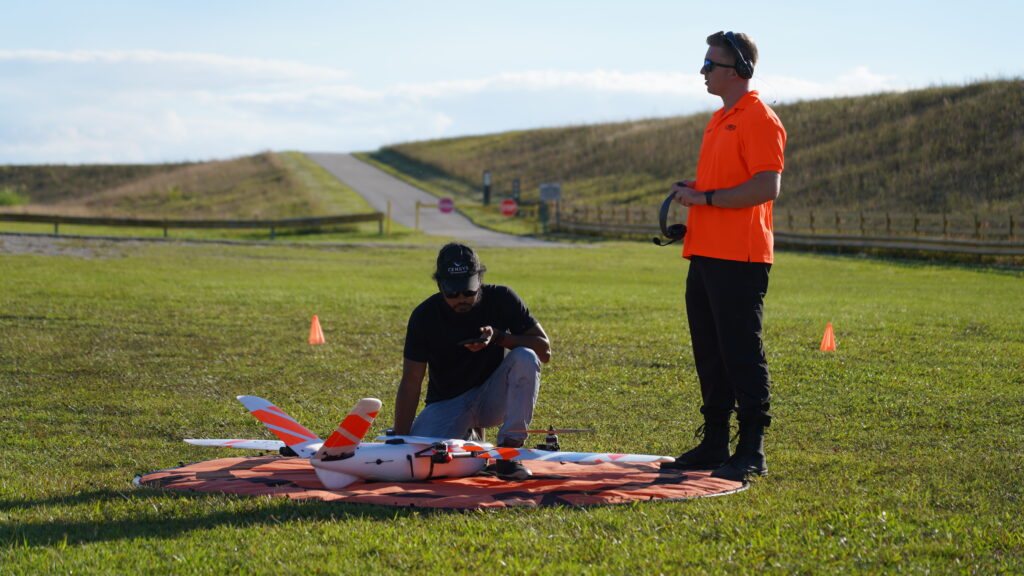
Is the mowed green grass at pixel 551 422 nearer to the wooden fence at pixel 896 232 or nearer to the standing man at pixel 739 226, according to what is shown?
the standing man at pixel 739 226

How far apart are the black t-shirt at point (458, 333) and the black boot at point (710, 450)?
1312 millimetres

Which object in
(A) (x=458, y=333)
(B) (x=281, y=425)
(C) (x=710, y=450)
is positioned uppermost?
(A) (x=458, y=333)

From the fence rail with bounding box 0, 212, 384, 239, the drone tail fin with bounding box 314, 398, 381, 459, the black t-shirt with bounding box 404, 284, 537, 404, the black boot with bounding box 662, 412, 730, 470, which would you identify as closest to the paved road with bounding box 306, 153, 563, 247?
the fence rail with bounding box 0, 212, 384, 239

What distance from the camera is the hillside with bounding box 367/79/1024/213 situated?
176ft

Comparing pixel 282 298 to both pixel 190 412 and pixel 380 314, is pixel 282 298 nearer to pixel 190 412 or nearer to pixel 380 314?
pixel 380 314

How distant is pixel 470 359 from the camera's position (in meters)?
6.98

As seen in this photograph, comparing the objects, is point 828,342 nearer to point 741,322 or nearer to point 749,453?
point 749,453

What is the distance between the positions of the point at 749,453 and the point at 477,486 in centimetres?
173

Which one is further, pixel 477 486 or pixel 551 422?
pixel 551 422

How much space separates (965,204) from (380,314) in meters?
40.1

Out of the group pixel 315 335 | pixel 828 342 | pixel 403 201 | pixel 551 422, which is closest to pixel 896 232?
pixel 828 342

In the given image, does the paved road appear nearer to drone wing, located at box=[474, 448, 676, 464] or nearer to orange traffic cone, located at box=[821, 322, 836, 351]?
orange traffic cone, located at box=[821, 322, 836, 351]

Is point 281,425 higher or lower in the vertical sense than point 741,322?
lower

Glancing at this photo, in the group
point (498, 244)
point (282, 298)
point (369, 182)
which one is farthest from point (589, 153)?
point (282, 298)
